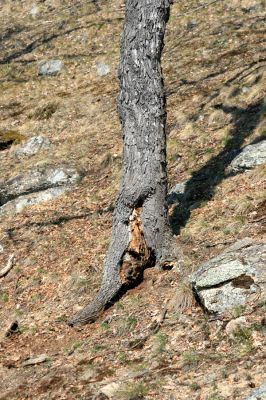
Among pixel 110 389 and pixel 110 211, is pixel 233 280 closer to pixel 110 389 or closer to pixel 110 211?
pixel 110 389

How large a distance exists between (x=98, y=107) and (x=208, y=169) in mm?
6583

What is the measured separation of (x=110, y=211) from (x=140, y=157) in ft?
11.0

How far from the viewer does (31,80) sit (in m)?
20.5

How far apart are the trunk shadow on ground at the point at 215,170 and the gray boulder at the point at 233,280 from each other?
2.39m

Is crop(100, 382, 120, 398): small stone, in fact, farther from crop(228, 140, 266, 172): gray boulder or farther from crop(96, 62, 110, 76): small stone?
crop(96, 62, 110, 76): small stone

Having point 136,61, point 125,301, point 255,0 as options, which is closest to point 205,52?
point 255,0

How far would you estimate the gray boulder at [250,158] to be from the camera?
413 inches

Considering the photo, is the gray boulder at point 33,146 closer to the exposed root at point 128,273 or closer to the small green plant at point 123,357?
the exposed root at point 128,273

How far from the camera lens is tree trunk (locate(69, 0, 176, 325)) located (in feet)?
27.0

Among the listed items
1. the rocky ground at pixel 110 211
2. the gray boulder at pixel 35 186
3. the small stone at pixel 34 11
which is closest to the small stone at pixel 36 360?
the rocky ground at pixel 110 211

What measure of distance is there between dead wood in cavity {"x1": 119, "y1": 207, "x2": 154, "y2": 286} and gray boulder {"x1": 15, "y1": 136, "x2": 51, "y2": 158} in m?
7.85

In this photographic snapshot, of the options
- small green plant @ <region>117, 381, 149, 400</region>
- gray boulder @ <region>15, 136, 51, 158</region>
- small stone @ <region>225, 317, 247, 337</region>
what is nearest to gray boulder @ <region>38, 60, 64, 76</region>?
gray boulder @ <region>15, 136, 51, 158</region>

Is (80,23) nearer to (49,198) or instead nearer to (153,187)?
(49,198)

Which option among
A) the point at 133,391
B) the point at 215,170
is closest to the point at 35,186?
the point at 215,170
